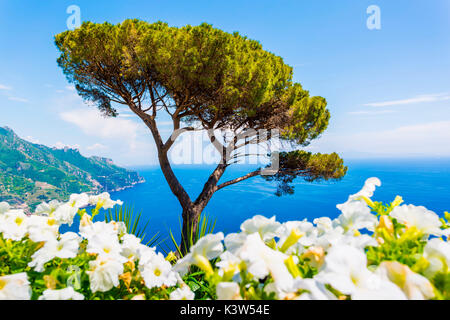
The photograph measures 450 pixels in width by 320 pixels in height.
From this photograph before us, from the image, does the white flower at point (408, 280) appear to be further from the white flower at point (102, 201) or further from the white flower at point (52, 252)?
the white flower at point (102, 201)

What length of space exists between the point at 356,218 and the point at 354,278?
276 mm

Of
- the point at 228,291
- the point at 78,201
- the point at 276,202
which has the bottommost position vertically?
the point at 276,202

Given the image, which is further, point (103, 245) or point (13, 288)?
point (103, 245)

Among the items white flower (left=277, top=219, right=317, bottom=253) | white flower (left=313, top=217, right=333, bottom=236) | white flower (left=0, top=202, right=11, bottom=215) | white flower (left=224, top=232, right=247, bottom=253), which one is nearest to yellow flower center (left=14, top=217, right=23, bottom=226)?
white flower (left=0, top=202, right=11, bottom=215)

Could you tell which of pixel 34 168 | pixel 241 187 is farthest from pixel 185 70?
pixel 34 168

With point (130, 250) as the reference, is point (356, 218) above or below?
above

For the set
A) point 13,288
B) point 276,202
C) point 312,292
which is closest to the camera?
point 312,292

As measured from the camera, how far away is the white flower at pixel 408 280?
45 centimetres

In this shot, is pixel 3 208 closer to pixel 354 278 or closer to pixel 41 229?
pixel 41 229

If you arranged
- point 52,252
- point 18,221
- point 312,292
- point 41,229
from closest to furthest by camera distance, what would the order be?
point 312,292 < point 52,252 < point 41,229 < point 18,221

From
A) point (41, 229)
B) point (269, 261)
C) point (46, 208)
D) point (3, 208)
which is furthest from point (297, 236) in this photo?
point (3, 208)

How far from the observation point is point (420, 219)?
0.64 m

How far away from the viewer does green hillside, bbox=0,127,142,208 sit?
37616 millimetres
